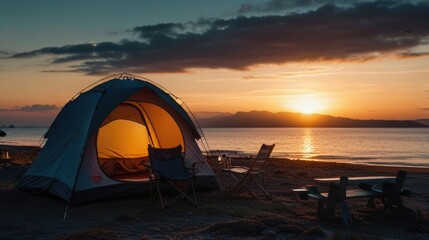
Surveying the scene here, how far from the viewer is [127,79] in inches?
374

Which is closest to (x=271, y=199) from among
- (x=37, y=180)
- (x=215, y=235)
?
(x=215, y=235)

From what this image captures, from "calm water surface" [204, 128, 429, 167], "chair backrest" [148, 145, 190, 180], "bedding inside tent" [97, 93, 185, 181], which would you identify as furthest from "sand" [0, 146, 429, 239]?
"calm water surface" [204, 128, 429, 167]

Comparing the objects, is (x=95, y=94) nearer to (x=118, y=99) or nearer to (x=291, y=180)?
(x=118, y=99)

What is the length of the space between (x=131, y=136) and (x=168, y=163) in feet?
7.74

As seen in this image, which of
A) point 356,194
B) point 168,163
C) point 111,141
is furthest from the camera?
point 111,141

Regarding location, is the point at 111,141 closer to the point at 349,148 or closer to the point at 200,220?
the point at 200,220

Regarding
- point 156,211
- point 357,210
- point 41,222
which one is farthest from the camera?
point 357,210

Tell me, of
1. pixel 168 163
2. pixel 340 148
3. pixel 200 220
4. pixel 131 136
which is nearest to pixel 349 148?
pixel 340 148

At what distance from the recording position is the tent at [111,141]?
26.7 ft

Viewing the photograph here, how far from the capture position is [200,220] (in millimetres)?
6922

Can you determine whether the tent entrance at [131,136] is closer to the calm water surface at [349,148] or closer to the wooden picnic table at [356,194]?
the wooden picnic table at [356,194]

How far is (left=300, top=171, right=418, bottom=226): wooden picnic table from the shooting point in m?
6.86

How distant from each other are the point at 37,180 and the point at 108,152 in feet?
5.60

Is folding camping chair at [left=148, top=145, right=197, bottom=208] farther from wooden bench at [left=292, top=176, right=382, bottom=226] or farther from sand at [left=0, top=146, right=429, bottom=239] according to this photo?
wooden bench at [left=292, top=176, right=382, bottom=226]
